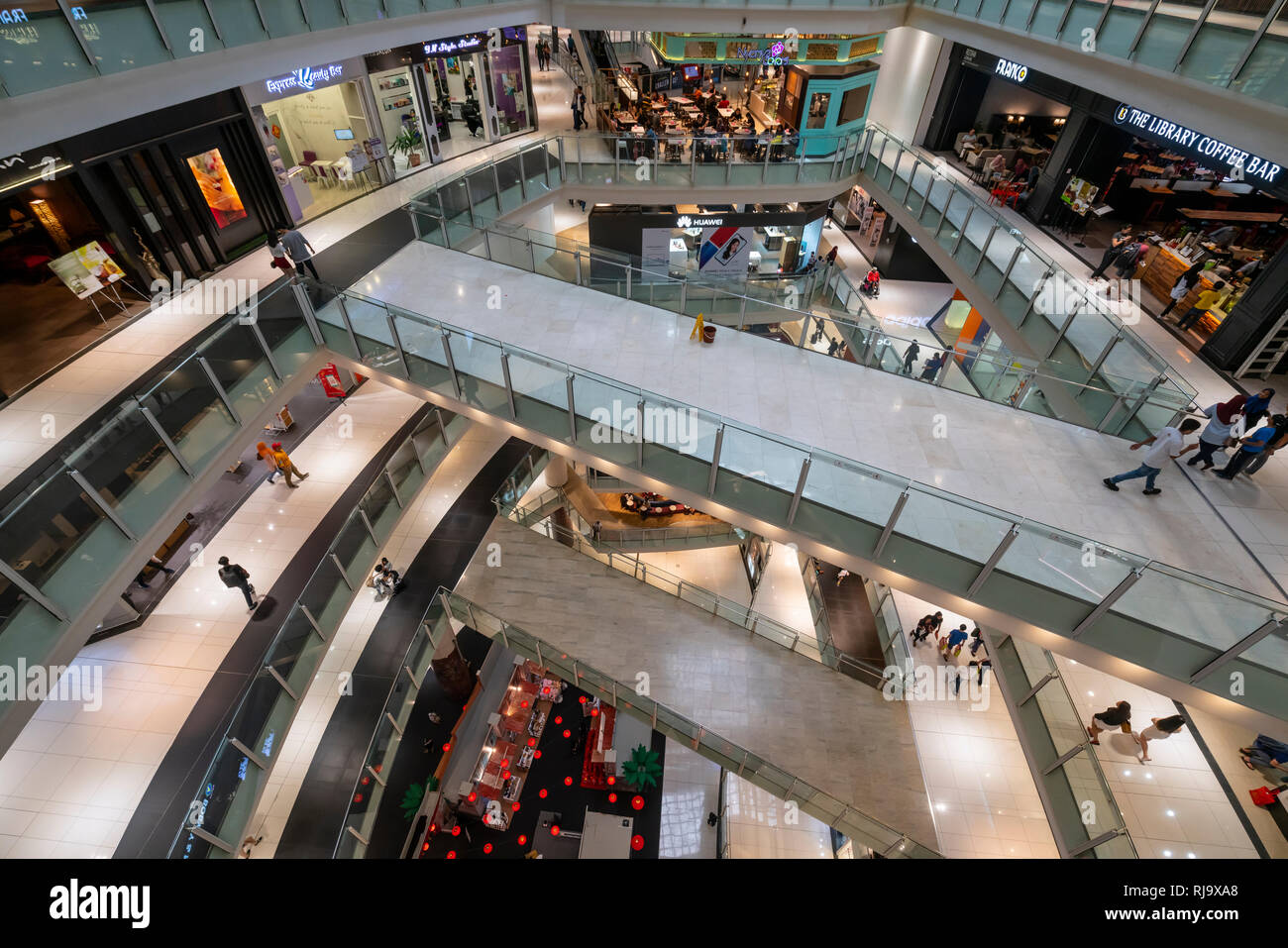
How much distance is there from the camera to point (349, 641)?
396 inches

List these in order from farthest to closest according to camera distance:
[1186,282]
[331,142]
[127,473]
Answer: [331,142] → [1186,282] → [127,473]

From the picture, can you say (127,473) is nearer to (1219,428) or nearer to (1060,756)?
(1060,756)

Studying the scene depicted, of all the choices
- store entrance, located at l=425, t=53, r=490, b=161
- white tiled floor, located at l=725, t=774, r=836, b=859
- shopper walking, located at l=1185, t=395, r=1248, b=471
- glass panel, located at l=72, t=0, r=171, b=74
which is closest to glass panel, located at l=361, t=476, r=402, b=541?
glass panel, located at l=72, t=0, r=171, b=74

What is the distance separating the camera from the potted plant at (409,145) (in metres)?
14.3

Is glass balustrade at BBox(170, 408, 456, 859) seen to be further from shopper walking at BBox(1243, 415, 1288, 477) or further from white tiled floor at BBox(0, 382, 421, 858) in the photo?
shopper walking at BBox(1243, 415, 1288, 477)

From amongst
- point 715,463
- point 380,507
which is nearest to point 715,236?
point 380,507

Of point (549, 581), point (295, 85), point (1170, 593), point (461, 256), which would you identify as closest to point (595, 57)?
point (295, 85)

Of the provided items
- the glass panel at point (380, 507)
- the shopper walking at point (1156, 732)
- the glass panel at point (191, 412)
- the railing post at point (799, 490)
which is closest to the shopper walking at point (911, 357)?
the railing post at point (799, 490)

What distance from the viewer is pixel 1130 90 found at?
353 inches

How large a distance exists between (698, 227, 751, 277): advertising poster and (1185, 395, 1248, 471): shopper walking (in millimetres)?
11171

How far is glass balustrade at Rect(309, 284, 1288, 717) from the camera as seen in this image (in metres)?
4.82

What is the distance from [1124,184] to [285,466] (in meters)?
19.1

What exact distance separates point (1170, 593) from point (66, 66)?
483 inches

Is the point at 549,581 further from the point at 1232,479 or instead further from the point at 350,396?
the point at 1232,479
